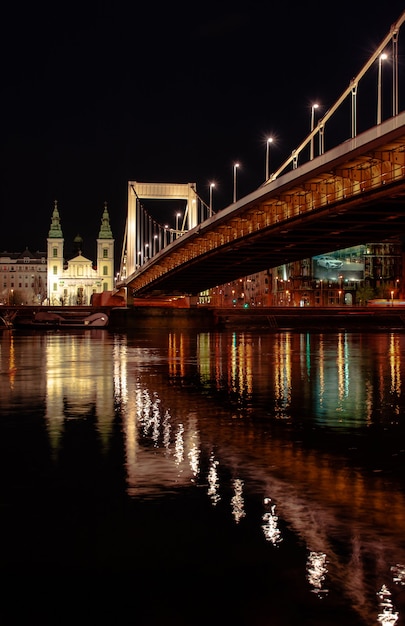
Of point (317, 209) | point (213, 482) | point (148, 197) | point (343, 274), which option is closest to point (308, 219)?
point (317, 209)

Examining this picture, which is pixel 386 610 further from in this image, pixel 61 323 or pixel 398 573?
pixel 61 323

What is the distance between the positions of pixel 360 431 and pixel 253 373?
12.1 meters

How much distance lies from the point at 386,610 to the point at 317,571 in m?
0.82

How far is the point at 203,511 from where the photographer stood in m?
8.78

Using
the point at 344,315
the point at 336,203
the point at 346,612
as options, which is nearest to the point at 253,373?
the point at 336,203

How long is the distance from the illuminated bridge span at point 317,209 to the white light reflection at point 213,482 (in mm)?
17318

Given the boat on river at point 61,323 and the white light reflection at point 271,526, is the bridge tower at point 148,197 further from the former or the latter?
the white light reflection at point 271,526

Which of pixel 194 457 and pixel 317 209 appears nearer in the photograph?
pixel 194 457

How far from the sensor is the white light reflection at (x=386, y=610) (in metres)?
6.05

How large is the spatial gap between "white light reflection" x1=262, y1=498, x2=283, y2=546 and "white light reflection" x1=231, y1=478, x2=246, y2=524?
239mm

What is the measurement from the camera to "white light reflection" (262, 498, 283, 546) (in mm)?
7809

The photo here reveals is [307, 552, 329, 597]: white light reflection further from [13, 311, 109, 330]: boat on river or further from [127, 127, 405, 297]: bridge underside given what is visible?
[13, 311, 109, 330]: boat on river

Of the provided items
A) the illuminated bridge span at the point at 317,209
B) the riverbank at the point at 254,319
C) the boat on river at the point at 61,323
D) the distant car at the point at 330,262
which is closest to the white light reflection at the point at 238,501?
the illuminated bridge span at the point at 317,209

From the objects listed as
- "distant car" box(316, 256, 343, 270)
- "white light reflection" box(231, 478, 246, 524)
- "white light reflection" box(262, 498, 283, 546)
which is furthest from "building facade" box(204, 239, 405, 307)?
"white light reflection" box(262, 498, 283, 546)
